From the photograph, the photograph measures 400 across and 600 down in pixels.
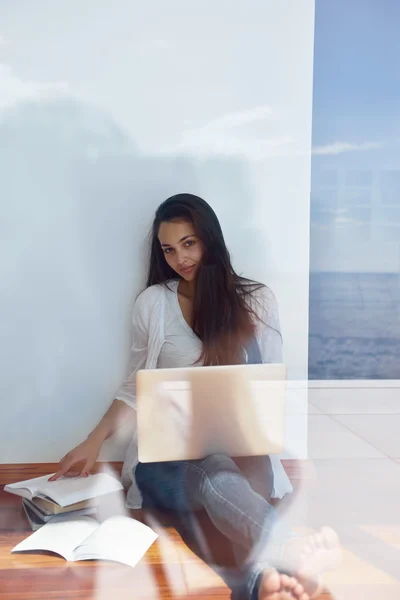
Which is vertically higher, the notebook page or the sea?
the sea

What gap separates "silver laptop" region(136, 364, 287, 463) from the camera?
1331 millimetres

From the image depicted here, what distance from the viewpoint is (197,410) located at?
1.33 metres

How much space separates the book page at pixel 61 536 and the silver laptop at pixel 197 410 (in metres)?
0.20

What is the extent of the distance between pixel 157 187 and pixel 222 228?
Result: 6.3 inches

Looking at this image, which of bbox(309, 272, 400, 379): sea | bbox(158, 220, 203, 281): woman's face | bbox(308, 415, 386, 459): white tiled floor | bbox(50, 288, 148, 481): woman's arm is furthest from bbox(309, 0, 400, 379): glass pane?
bbox(50, 288, 148, 481): woman's arm

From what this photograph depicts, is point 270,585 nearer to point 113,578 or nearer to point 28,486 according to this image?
point 113,578

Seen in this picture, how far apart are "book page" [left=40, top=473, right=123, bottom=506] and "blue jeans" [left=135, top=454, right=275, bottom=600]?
7 cm

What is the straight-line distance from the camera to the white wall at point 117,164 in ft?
4.11

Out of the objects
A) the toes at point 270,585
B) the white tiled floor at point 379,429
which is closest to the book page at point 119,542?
the toes at point 270,585

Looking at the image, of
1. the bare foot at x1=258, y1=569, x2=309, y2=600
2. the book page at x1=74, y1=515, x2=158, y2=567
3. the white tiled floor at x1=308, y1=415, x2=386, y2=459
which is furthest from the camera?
the white tiled floor at x1=308, y1=415, x2=386, y2=459

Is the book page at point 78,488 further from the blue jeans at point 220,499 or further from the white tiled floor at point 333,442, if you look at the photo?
the white tiled floor at point 333,442

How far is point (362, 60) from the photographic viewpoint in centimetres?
131

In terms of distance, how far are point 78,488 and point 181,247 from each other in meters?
0.57

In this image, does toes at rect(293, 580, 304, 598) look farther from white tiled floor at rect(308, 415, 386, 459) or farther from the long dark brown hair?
the long dark brown hair
